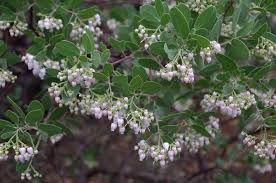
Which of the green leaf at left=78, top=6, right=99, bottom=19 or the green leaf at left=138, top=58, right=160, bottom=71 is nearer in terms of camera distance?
the green leaf at left=138, top=58, right=160, bottom=71

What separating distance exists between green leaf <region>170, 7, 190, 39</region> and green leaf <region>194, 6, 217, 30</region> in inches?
4.9

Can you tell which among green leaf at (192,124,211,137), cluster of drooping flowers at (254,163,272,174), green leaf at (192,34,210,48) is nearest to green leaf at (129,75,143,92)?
green leaf at (192,34,210,48)

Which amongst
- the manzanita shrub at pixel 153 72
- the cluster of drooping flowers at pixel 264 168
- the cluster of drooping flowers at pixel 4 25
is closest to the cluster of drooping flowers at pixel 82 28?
the manzanita shrub at pixel 153 72

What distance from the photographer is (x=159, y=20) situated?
2.91 meters

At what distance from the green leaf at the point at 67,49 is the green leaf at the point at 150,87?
16.5 inches

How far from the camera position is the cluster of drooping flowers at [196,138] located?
3.30m

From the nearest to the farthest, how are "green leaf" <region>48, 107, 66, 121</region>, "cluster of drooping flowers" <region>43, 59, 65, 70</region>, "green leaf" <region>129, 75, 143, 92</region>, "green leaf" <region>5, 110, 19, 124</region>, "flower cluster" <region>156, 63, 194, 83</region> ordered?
Result: "flower cluster" <region>156, 63, 194, 83</region> < "green leaf" <region>129, 75, 143, 92</region> < "green leaf" <region>5, 110, 19, 124</region> < "cluster of drooping flowers" <region>43, 59, 65, 70</region> < "green leaf" <region>48, 107, 66, 121</region>

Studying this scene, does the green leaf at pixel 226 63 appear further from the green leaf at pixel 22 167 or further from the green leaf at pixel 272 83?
the green leaf at pixel 22 167

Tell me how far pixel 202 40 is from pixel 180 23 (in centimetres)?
15

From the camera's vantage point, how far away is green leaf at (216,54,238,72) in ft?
9.62

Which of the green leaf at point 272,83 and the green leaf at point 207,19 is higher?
the green leaf at point 207,19

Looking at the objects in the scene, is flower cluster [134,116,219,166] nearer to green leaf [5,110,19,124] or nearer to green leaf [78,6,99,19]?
green leaf [5,110,19,124]

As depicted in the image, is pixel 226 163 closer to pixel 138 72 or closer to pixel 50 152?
pixel 50 152

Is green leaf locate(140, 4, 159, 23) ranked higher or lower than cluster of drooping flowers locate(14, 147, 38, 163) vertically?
higher
